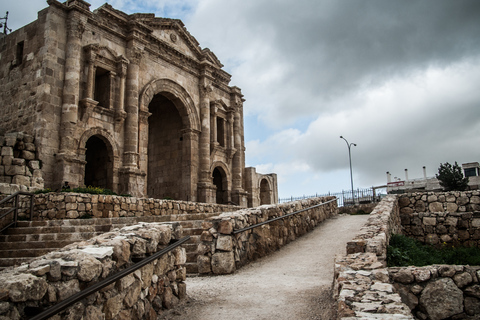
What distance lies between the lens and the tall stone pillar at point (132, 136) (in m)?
17.2

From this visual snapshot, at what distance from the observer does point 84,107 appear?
15.9 metres

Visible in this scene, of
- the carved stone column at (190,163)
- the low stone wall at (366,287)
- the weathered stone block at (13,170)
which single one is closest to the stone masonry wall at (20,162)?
the weathered stone block at (13,170)

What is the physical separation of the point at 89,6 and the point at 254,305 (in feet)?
52.2

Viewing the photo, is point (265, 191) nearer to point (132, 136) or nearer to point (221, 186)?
point (221, 186)

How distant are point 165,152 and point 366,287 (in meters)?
20.4

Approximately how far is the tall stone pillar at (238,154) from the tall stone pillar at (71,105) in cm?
1148

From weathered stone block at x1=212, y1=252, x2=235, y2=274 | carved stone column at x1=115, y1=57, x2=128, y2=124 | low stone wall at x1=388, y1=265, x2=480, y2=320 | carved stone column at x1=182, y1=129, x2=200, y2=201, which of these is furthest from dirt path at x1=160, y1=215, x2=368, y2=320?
carved stone column at x1=182, y1=129, x2=200, y2=201

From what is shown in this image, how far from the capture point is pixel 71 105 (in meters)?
15.3

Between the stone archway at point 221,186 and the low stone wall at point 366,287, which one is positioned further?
the stone archway at point 221,186

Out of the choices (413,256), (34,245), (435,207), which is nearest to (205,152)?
(435,207)

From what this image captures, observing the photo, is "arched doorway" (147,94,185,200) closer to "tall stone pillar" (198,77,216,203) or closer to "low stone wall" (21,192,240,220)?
"tall stone pillar" (198,77,216,203)

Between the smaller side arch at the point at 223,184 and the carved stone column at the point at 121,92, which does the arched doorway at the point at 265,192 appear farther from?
the carved stone column at the point at 121,92

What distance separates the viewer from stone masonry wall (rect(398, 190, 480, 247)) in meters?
12.0

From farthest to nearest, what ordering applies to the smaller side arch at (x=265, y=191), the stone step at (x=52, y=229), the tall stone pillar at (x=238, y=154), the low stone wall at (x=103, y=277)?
the smaller side arch at (x=265, y=191)
the tall stone pillar at (x=238, y=154)
the stone step at (x=52, y=229)
the low stone wall at (x=103, y=277)
